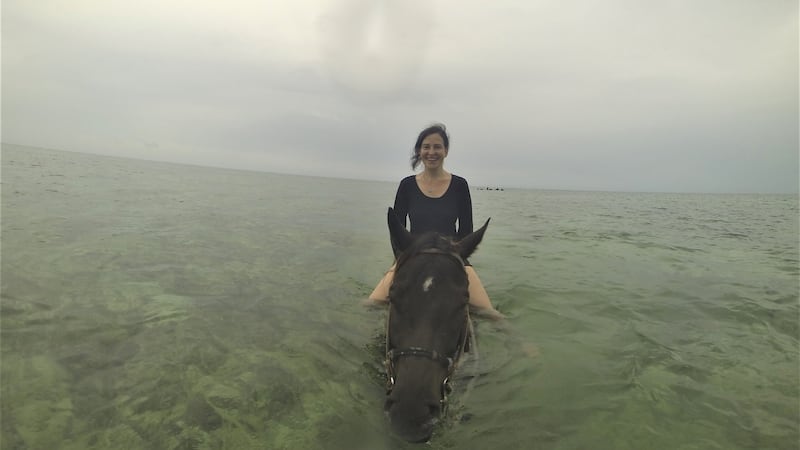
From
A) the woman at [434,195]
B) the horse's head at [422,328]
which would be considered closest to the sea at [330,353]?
the horse's head at [422,328]

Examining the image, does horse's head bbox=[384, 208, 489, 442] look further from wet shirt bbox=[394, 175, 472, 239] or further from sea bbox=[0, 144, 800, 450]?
wet shirt bbox=[394, 175, 472, 239]

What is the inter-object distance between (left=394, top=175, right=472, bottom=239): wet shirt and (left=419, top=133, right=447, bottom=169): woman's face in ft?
1.71

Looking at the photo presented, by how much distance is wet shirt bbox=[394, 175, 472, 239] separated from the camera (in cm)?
724

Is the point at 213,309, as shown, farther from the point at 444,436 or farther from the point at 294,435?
the point at 444,436

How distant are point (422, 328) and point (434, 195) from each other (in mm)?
4134

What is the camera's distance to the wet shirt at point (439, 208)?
724cm

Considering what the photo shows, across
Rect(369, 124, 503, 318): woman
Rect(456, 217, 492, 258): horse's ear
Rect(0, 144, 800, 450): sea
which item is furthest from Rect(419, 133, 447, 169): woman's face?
Rect(0, 144, 800, 450): sea

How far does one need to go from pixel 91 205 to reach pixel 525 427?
23.8m

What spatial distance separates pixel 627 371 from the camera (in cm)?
638

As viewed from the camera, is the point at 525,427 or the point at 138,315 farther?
the point at 138,315

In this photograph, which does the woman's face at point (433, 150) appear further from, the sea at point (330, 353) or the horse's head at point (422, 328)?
the sea at point (330, 353)

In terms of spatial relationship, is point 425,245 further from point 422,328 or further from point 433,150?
point 433,150

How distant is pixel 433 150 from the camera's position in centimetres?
720

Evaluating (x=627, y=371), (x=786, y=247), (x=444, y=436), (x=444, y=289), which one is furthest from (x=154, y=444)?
(x=786, y=247)
